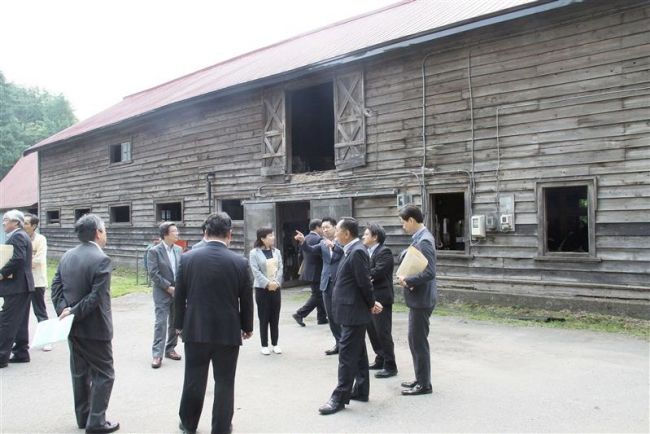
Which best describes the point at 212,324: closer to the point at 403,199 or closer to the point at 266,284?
the point at 266,284

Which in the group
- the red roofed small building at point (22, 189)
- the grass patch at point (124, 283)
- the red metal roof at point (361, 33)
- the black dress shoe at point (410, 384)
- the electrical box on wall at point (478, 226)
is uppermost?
the red metal roof at point (361, 33)

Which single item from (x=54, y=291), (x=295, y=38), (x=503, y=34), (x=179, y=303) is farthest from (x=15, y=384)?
(x=295, y=38)

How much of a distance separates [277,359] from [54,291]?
2.94m

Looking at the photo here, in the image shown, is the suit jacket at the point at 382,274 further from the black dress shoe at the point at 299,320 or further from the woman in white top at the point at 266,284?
the black dress shoe at the point at 299,320

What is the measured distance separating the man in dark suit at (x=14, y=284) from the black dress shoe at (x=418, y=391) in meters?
4.67

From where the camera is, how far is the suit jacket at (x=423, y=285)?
4.91 m

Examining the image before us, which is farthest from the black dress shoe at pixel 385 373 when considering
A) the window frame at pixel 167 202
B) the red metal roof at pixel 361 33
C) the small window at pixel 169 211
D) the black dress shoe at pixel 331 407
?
the small window at pixel 169 211

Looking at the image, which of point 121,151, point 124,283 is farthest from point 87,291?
point 121,151

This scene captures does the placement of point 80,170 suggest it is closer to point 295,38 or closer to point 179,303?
A: point 295,38

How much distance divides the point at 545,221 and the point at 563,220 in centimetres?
471

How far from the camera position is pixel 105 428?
4.24 m

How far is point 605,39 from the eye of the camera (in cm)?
860

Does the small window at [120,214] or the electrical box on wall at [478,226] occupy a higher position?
the small window at [120,214]

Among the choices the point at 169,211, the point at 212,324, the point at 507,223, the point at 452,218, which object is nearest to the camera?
the point at 212,324
